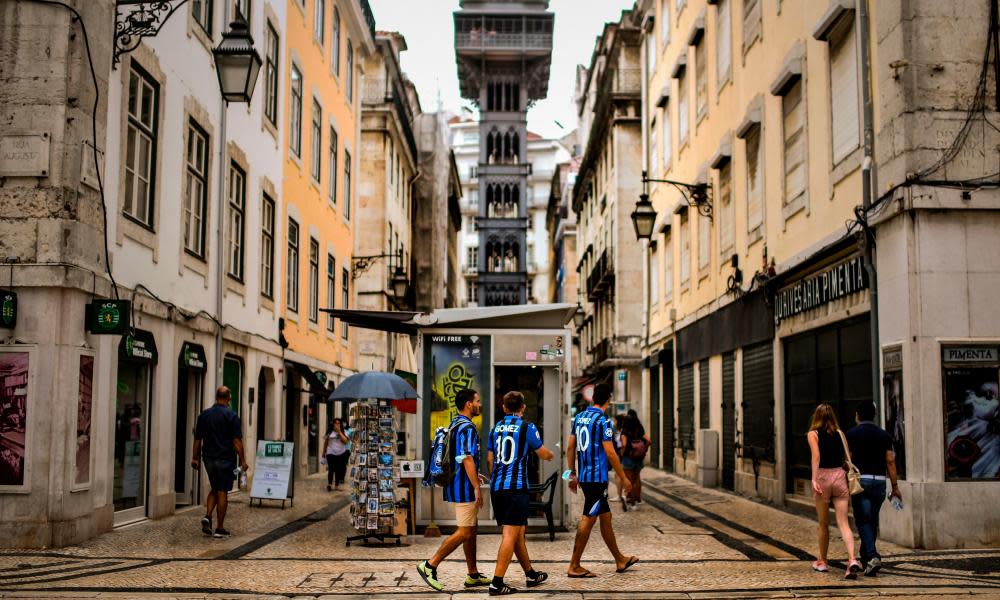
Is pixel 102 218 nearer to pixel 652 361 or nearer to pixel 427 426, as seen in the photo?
pixel 427 426

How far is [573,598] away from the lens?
8922mm

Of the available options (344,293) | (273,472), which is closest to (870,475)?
(273,472)

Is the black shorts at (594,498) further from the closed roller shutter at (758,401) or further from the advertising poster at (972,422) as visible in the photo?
the closed roller shutter at (758,401)

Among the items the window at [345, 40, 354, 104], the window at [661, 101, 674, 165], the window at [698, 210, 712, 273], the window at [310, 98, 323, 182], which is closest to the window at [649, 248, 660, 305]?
the window at [661, 101, 674, 165]

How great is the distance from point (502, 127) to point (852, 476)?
319 feet

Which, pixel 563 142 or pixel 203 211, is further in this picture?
pixel 563 142

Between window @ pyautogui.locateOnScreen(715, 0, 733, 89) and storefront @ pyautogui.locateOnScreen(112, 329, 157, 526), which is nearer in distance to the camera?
storefront @ pyautogui.locateOnScreen(112, 329, 157, 526)

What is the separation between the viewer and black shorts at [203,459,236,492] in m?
13.3

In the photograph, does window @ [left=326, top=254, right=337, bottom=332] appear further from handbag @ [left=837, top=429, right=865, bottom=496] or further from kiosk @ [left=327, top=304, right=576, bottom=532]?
handbag @ [left=837, top=429, right=865, bottom=496]

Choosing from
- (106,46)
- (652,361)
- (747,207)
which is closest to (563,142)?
(652,361)

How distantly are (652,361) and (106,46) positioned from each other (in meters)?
21.6

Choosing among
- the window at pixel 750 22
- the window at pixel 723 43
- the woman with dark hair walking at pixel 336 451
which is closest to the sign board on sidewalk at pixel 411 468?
the woman with dark hair walking at pixel 336 451

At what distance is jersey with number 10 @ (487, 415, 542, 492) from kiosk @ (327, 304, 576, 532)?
4.24 meters

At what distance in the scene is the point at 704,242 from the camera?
990 inches
